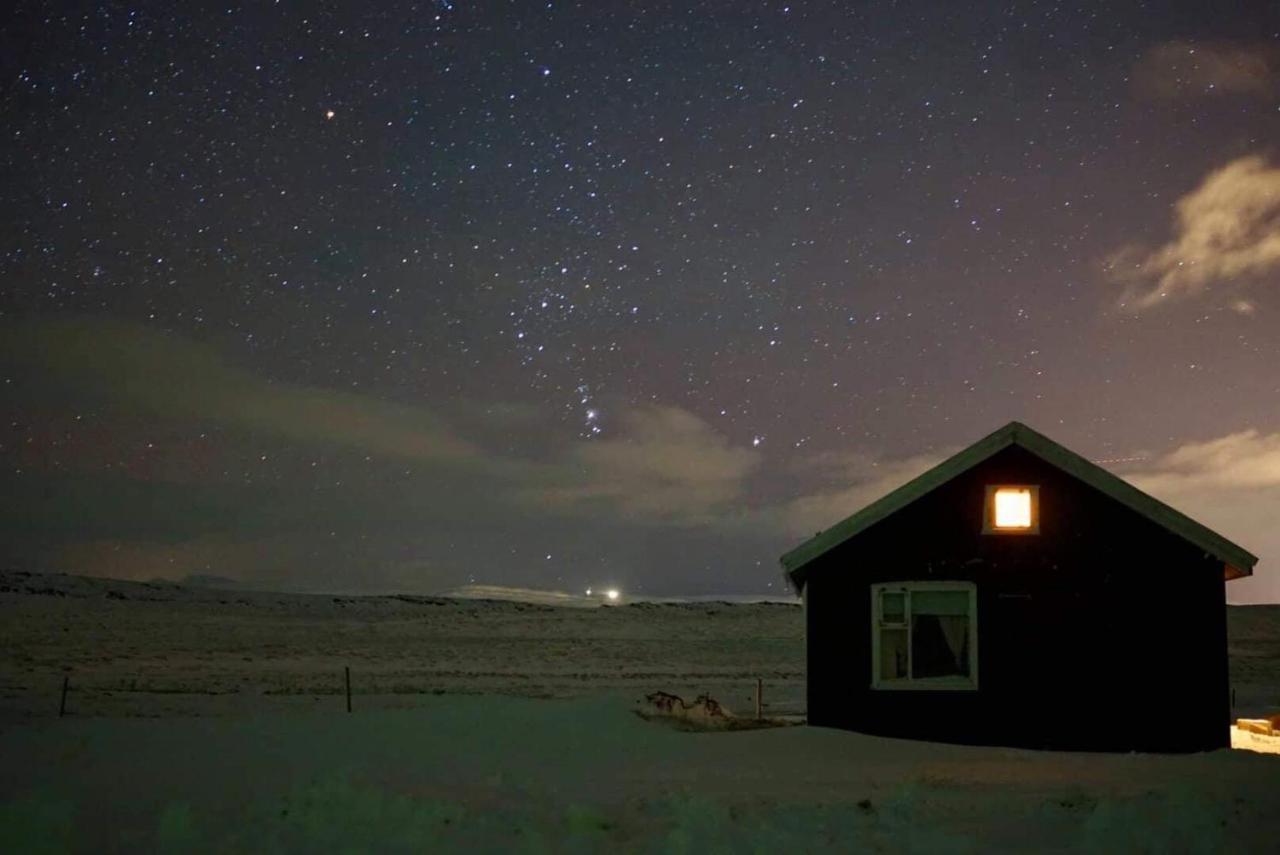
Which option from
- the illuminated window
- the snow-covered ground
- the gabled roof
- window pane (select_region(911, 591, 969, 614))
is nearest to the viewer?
the snow-covered ground

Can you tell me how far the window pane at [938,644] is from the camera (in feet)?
58.3

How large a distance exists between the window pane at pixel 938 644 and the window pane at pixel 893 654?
159 millimetres

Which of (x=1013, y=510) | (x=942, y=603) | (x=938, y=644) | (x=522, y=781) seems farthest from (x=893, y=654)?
(x=522, y=781)

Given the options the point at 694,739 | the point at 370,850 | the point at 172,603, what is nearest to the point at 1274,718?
the point at 694,739

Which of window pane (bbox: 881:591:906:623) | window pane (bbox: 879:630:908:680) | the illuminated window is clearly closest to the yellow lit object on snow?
the illuminated window

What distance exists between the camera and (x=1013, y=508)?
1761cm

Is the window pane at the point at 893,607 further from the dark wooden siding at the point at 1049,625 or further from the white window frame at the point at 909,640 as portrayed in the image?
the dark wooden siding at the point at 1049,625

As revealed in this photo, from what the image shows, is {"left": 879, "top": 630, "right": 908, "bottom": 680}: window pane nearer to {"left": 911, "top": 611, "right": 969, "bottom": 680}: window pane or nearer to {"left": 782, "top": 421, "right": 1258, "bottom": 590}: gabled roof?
{"left": 911, "top": 611, "right": 969, "bottom": 680}: window pane

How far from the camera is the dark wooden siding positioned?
17.1 m

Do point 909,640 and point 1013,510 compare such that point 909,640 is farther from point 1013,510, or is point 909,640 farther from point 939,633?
point 1013,510

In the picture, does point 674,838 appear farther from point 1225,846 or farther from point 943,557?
point 943,557

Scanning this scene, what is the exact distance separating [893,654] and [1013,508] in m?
3.03

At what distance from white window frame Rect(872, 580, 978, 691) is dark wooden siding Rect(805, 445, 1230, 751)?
0.11 meters

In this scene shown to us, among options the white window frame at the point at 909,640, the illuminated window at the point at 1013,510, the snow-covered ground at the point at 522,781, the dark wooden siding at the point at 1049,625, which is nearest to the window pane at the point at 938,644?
the white window frame at the point at 909,640
